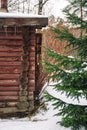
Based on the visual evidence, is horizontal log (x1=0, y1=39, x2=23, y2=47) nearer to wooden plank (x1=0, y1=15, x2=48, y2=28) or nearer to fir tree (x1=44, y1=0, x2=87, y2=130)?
wooden plank (x1=0, y1=15, x2=48, y2=28)

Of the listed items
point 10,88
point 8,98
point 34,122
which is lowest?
point 34,122

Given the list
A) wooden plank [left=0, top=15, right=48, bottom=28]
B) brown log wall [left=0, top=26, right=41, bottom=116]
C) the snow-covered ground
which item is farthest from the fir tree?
brown log wall [left=0, top=26, right=41, bottom=116]

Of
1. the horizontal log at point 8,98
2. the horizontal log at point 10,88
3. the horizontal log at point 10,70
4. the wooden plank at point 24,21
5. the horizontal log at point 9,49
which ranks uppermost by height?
the wooden plank at point 24,21

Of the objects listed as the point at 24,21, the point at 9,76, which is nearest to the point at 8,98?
the point at 9,76

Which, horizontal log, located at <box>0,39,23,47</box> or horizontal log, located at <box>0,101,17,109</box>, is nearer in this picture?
horizontal log, located at <box>0,39,23,47</box>

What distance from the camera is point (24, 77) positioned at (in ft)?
35.5

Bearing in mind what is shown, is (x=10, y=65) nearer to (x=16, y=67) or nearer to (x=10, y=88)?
(x=16, y=67)

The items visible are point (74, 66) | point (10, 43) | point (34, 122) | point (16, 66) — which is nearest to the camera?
point (74, 66)

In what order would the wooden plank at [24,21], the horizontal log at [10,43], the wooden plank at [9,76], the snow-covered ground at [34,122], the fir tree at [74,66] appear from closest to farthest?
the fir tree at [74,66], the snow-covered ground at [34,122], the wooden plank at [24,21], the horizontal log at [10,43], the wooden plank at [9,76]

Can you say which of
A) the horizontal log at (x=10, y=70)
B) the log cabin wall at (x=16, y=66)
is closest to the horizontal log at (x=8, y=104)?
the log cabin wall at (x=16, y=66)

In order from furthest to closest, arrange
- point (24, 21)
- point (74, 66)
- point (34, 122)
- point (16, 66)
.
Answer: point (16, 66) → point (34, 122) → point (24, 21) → point (74, 66)

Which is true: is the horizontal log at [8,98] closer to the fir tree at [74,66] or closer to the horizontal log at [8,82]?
the horizontal log at [8,82]

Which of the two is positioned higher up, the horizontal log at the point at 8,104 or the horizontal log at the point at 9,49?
the horizontal log at the point at 9,49

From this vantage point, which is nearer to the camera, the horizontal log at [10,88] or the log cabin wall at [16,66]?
the log cabin wall at [16,66]
